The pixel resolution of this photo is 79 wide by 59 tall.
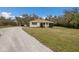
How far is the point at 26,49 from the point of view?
3783 mm

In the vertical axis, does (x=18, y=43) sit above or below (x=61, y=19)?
below

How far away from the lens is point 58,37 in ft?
12.6

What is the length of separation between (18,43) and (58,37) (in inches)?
20.4

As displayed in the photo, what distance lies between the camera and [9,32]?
386 cm

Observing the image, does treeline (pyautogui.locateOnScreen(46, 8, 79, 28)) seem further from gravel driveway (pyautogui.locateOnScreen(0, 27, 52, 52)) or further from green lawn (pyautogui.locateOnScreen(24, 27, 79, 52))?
gravel driveway (pyautogui.locateOnScreen(0, 27, 52, 52))

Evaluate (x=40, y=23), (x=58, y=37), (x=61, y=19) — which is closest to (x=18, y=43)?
(x=40, y=23)

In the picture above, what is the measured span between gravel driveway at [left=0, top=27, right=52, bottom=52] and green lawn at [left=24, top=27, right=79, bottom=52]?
7 cm

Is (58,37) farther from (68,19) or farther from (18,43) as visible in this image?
(18,43)
